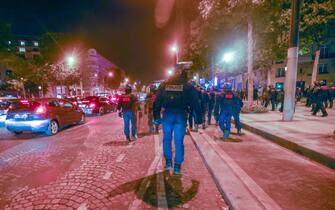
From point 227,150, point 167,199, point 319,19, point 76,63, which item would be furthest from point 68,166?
point 76,63

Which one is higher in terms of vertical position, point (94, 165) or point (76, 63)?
point (76, 63)

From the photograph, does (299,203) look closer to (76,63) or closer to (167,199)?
(167,199)

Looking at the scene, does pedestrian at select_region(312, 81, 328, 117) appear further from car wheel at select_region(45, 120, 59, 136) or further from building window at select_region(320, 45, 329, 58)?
building window at select_region(320, 45, 329, 58)

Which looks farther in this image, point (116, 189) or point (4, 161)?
point (4, 161)

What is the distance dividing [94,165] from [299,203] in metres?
4.04

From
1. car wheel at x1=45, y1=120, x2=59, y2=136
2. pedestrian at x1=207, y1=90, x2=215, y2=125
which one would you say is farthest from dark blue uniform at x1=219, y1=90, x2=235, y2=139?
car wheel at x1=45, y1=120, x2=59, y2=136

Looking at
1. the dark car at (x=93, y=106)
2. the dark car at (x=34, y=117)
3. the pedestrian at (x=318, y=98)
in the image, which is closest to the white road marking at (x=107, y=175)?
the dark car at (x=34, y=117)

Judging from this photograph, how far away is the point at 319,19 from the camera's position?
15.8 m

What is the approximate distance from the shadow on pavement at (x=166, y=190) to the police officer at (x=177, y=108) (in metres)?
0.38

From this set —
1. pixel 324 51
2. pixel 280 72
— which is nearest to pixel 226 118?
pixel 324 51

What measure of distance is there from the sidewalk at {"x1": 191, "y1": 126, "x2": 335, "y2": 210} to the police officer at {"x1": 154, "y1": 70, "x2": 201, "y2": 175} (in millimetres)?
873

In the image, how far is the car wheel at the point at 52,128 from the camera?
8688 millimetres

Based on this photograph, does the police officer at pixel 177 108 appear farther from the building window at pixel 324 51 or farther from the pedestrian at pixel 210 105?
the building window at pixel 324 51

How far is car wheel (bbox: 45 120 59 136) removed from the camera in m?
8.69
